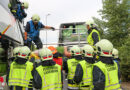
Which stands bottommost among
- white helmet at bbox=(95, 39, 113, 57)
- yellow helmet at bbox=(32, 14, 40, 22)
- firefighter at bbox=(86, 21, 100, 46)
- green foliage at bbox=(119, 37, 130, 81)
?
green foliage at bbox=(119, 37, 130, 81)

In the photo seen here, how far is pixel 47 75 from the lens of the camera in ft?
12.0

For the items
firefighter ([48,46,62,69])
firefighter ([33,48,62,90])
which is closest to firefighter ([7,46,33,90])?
firefighter ([48,46,62,69])

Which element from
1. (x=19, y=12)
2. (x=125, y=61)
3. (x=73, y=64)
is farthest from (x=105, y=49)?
(x=125, y=61)

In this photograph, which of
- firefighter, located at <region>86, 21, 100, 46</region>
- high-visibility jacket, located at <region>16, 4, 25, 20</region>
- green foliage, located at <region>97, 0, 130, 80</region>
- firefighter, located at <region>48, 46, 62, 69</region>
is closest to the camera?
firefighter, located at <region>48, 46, 62, 69</region>

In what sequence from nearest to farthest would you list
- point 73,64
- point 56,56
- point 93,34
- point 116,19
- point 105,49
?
point 105,49
point 73,64
point 56,56
point 93,34
point 116,19

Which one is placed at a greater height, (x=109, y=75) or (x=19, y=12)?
(x=19, y=12)

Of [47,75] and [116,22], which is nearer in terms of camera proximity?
[47,75]

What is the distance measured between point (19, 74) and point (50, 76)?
1270 millimetres

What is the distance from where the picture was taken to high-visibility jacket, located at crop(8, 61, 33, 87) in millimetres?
4617

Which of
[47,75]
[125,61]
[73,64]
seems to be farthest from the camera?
[125,61]

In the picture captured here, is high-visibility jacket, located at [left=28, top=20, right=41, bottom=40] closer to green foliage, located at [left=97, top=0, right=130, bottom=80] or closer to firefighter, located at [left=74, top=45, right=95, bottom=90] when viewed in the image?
firefighter, located at [left=74, top=45, right=95, bottom=90]

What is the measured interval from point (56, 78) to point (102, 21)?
43.1 feet

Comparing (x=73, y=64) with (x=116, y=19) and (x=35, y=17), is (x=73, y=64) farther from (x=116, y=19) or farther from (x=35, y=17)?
(x=116, y=19)

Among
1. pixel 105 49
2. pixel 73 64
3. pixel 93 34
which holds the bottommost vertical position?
pixel 73 64
